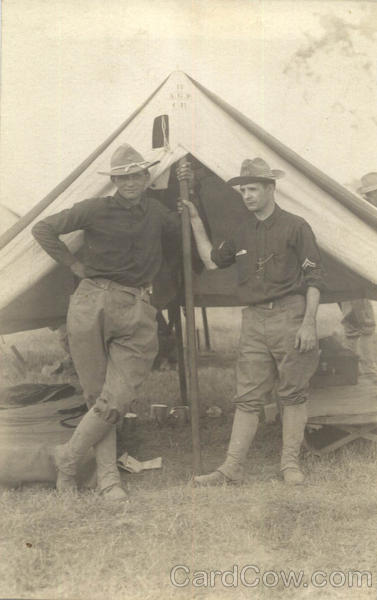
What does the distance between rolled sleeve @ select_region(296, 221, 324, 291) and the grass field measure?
4.36 ft

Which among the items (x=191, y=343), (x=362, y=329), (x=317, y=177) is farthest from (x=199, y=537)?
(x=362, y=329)

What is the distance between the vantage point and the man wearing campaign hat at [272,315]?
3.99 meters

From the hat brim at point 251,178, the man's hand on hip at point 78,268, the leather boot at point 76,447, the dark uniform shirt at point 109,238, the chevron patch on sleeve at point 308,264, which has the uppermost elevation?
the hat brim at point 251,178

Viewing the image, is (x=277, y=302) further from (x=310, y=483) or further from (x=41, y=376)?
(x=41, y=376)

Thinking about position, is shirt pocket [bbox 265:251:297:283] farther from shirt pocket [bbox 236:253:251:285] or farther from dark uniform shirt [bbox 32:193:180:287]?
dark uniform shirt [bbox 32:193:180:287]

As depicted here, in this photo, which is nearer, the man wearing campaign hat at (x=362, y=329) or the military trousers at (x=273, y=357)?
the military trousers at (x=273, y=357)

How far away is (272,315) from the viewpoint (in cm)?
405

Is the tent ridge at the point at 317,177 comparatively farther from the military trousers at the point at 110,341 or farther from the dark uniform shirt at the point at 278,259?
the military trousers at the point at 110,341

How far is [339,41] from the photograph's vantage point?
181 inches

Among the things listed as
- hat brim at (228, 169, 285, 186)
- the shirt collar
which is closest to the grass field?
the shirt collar

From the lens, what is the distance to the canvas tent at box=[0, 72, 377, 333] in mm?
4207

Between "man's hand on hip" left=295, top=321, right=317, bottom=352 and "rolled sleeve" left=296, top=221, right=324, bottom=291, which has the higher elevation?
"rolled sleeve" left=296, top=221, right=324, bottom=291

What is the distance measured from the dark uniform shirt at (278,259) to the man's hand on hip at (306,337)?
0.25 m

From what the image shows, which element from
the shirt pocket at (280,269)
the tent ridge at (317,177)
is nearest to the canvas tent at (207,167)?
the tent ridge at (317,177)
